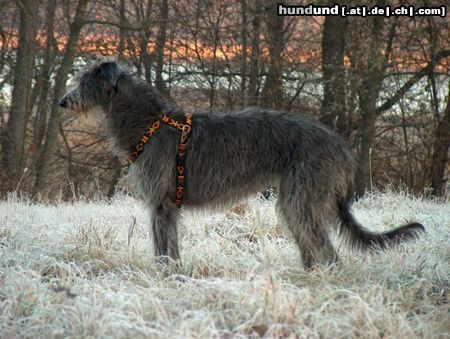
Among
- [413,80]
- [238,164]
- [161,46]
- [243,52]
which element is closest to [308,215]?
[238,164]

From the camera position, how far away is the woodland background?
458 inches

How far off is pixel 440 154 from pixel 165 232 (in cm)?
765

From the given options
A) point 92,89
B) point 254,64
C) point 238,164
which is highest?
point 254,64

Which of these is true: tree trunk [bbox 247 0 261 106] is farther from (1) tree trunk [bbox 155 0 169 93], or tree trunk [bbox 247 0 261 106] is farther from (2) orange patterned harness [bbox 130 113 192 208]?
(2) orange patterned harness [bbox 130 113 192 208]

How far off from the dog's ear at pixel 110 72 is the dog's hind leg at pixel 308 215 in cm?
156

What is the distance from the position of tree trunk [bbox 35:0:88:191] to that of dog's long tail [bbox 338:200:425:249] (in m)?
8.93

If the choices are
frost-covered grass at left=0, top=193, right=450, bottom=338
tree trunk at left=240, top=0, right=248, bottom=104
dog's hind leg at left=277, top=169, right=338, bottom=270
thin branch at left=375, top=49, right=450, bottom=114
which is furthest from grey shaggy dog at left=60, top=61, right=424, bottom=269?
tree trunk at left=240, top=0, right=248, bottom=104

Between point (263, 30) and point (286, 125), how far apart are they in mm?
8966

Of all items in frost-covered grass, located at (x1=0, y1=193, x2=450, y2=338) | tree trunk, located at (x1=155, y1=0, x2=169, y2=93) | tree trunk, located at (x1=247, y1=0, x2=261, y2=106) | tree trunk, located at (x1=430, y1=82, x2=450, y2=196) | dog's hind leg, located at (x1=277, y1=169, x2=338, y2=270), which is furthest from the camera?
tree trunk, located at (x1=155, y1=0, x2=169, y2=93)

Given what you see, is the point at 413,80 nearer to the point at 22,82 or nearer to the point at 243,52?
the point at 243,52

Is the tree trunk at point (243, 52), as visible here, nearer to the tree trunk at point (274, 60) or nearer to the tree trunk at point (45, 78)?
the tree trunk at point (274, 60)

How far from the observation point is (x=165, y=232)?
4.96 m

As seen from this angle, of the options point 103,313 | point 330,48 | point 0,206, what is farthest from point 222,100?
point 103,313

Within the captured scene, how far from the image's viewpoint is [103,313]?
361cm
